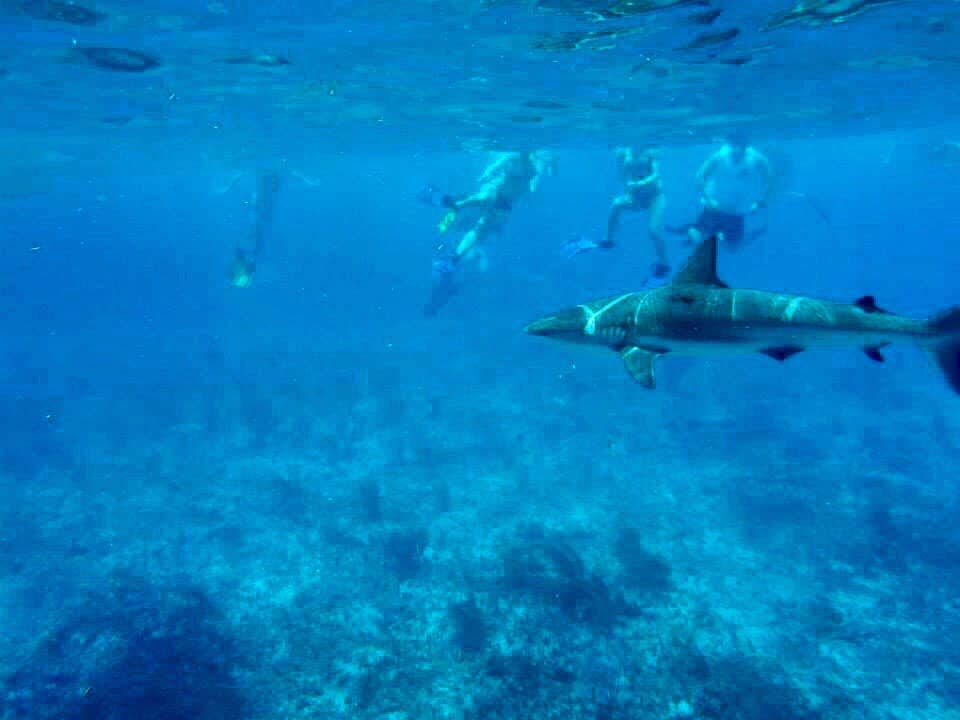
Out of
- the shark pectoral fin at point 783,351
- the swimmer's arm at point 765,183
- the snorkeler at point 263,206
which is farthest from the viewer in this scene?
the snorkeler at point 263,206

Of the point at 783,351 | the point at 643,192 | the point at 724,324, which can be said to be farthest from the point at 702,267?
the point at 643,192

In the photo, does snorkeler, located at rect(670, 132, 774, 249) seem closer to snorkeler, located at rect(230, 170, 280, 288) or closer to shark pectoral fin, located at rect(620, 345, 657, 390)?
shark pectoral fin, located at rect(620, 345, 657, 390)

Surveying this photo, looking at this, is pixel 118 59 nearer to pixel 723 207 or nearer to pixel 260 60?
pixel 260 60

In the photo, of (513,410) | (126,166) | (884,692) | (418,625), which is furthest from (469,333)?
(126,166)

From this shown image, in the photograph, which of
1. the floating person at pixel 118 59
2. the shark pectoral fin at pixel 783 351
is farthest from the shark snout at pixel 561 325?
the floating person at pixel 118 59

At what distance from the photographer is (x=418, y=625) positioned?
32.4 ft

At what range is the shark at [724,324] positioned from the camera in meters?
4.70

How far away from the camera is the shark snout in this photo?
17.9ft

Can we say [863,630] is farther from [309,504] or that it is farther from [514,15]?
[514,15]

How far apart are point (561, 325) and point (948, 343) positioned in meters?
3.23

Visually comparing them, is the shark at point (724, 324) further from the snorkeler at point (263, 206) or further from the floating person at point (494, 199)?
the snorkeler at point (263, 206)

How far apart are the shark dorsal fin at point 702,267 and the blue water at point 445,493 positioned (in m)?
1.20

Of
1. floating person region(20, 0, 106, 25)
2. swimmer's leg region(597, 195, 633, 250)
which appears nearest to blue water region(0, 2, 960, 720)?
floating person region(20, 0, 106, 25)

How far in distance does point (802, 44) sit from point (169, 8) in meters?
15.9
